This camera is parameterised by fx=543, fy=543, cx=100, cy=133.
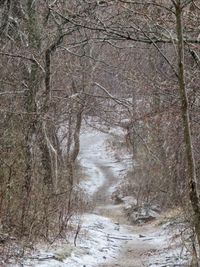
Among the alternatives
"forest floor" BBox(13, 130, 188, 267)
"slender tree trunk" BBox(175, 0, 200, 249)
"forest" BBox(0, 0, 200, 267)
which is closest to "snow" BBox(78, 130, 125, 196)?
"forest floor" BBox(13, 130, 188, 267)

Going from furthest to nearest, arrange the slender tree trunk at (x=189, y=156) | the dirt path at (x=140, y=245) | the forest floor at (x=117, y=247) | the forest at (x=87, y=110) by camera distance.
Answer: the dirt path at (x=140, y=245) → the forest floor at (x=117, y=247) → the forest at (x=87, y=110) → the slender tree trunk at (x=189, y=156)

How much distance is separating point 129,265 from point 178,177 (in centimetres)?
288

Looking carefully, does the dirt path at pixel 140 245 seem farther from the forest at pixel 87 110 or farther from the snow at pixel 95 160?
the snow at pixel 95 160

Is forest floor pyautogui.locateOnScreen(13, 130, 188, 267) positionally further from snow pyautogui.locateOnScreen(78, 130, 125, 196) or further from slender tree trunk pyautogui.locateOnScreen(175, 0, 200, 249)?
snow pyautogui.locateOnScreen(78, 130, 125, 196)

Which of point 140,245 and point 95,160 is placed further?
point 95,160

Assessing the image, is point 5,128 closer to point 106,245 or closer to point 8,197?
point 8,197

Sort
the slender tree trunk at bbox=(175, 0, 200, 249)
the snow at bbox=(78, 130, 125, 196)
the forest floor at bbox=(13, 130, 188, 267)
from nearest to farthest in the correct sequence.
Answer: the slender tree trunk at bbox=(175, 0, 200, 249) < the forest floor at bbox=(13, 130, 188, 267) < the snow at bbox=(78, 130, 125, 196)

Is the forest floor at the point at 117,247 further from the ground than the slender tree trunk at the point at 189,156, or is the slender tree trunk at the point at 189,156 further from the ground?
the slender tree trunk at the point at 189,156

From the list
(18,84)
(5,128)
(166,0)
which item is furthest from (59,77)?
(166,0)

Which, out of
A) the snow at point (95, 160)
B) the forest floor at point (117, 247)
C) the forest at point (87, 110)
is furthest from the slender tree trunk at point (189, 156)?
the snow at point (95, 160)

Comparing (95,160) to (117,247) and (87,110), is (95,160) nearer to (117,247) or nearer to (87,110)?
(87,110)

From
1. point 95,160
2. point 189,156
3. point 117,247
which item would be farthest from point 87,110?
point 95,160

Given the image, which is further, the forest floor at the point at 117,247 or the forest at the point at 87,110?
the forest floor at the point at 117,247

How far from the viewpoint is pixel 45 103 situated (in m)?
11.2
